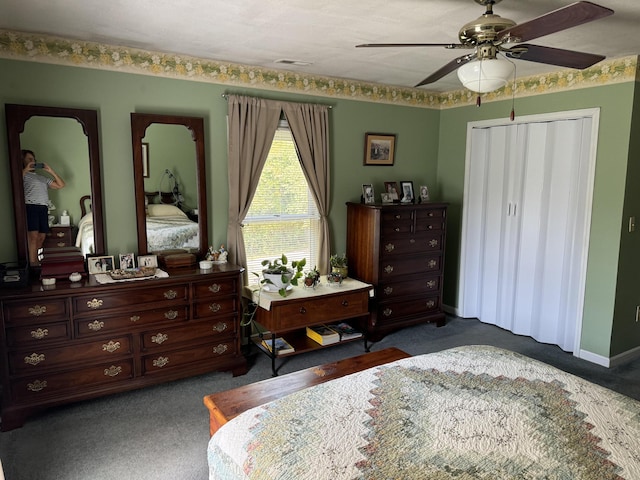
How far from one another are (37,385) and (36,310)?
1.60 ft

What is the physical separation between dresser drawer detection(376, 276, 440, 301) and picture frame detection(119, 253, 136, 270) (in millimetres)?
2154

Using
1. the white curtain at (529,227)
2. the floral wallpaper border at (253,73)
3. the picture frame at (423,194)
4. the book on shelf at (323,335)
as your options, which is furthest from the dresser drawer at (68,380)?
the white curtain at (529,227)

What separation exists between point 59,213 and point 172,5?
1683 mm

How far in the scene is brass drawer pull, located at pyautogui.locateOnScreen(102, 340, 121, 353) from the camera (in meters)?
3.01

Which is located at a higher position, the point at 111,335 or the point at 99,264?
the point at 99,264

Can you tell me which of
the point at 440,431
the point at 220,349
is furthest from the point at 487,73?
the point at 220,349

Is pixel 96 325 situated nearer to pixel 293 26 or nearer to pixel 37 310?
pixel 37 310

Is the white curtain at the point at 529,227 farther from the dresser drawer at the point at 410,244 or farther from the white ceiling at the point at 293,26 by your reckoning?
the white ceiling at the point at 293,26

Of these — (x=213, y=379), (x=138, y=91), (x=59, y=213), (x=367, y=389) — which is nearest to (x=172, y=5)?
(x=138, y=91)

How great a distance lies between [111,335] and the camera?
302 cm

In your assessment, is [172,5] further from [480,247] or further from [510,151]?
[480,247]

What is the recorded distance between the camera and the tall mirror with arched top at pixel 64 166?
3.03 m

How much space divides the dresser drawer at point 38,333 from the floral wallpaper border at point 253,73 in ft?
5.78

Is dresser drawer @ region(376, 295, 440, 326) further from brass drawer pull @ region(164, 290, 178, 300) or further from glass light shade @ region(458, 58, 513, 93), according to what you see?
glass light shade @ region(458, 58, 513, 93)
